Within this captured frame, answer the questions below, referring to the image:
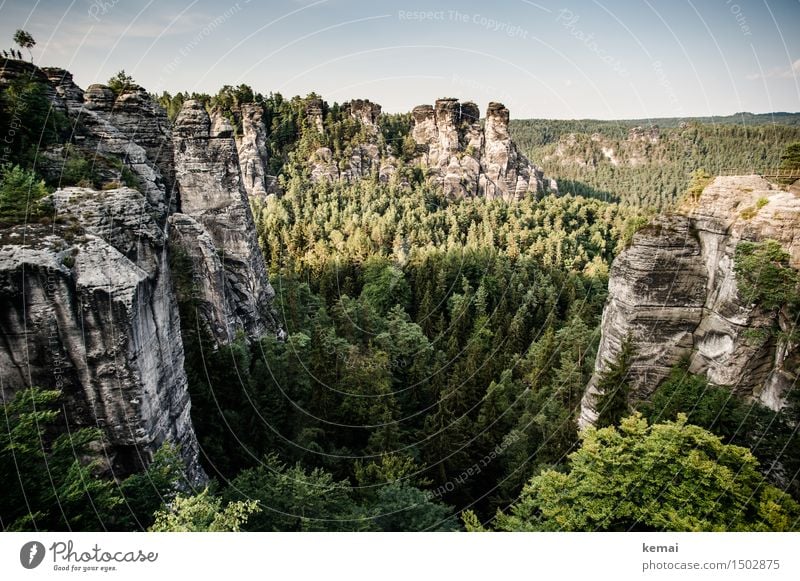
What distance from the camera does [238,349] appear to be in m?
22.7

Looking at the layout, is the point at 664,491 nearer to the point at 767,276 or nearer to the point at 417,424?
the point at 767,276

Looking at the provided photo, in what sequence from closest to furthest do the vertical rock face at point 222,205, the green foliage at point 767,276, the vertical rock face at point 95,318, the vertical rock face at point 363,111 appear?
the vertical rock face at point 95,318 → the green foliage at point 767,276 → the vertical rock face at point 222,205 → the vertical rock face at point 363,111

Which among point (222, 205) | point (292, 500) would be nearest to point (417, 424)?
point (292, 500)

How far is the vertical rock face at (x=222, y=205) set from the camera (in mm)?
27281

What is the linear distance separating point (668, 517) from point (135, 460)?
47.7ft

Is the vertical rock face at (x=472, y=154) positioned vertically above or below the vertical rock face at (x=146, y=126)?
above

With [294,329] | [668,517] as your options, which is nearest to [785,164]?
[668,517]

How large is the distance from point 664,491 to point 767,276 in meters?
9.27

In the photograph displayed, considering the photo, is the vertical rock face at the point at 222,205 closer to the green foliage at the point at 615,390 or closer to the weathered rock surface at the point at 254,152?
the green foliage at the point at 615,390

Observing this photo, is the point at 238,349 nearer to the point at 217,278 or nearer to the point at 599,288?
the point at 217,278

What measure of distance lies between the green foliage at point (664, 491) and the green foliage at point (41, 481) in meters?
11.0

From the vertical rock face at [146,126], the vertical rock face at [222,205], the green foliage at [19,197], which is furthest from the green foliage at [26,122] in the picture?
the vertical rock face at [222,205]

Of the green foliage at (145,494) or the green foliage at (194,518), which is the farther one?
the green foliage at (145,494)
